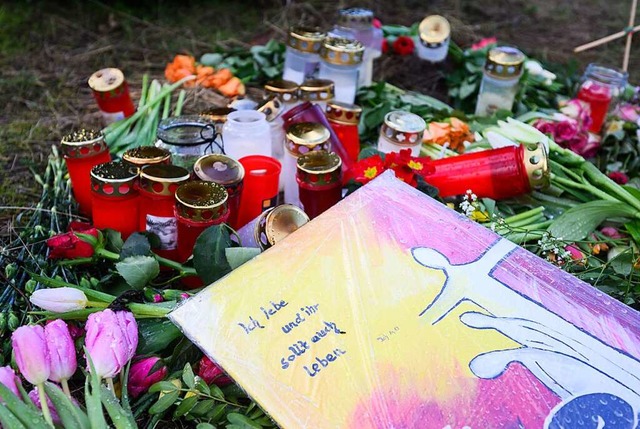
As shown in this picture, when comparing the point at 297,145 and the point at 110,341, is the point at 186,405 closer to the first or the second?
the point at 110,341

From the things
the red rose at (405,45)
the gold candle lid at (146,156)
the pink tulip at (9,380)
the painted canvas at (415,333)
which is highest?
the painted canvas at (415,333)

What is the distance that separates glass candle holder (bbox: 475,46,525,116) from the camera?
2.36 metres

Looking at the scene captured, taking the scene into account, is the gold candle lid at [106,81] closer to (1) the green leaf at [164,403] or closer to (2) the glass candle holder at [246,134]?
(2) the glass candle holder at [246,134]

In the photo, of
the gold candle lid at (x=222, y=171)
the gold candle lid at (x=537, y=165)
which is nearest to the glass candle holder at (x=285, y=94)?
the gold candle lid at (x=222, y=171)

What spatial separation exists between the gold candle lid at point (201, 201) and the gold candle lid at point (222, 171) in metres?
0.06

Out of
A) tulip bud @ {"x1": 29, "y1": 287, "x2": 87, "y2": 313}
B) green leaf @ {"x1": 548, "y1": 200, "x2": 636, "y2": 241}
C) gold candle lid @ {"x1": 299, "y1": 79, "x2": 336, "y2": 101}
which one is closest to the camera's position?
tulip bud @ {"x1": 29, "y1": 287, "x2": 87, "y2": 313}

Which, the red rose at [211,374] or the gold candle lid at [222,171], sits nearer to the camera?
the red rose at [211,374]

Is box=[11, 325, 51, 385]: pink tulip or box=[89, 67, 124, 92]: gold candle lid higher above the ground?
box=[11, 325, 51, 385]: pink tulip

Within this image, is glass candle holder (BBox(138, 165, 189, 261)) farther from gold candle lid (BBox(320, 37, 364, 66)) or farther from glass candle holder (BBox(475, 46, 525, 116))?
glass candle holder (BBox(475, 46, 525, 116))

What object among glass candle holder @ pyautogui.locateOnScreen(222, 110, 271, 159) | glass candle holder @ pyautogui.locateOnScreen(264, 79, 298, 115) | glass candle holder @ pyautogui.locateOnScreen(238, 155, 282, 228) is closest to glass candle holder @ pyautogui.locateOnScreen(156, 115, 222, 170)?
glass candle holder @ pyautogui.locateOnScreen(222, 110, 271, 159)

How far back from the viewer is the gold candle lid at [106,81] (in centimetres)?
219

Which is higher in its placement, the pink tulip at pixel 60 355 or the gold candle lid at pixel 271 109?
the pink tulip at pixel 60 355

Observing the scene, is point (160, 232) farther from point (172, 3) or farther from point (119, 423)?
point (172, 3)

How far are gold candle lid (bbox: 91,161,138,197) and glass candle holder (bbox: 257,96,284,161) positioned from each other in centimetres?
52
